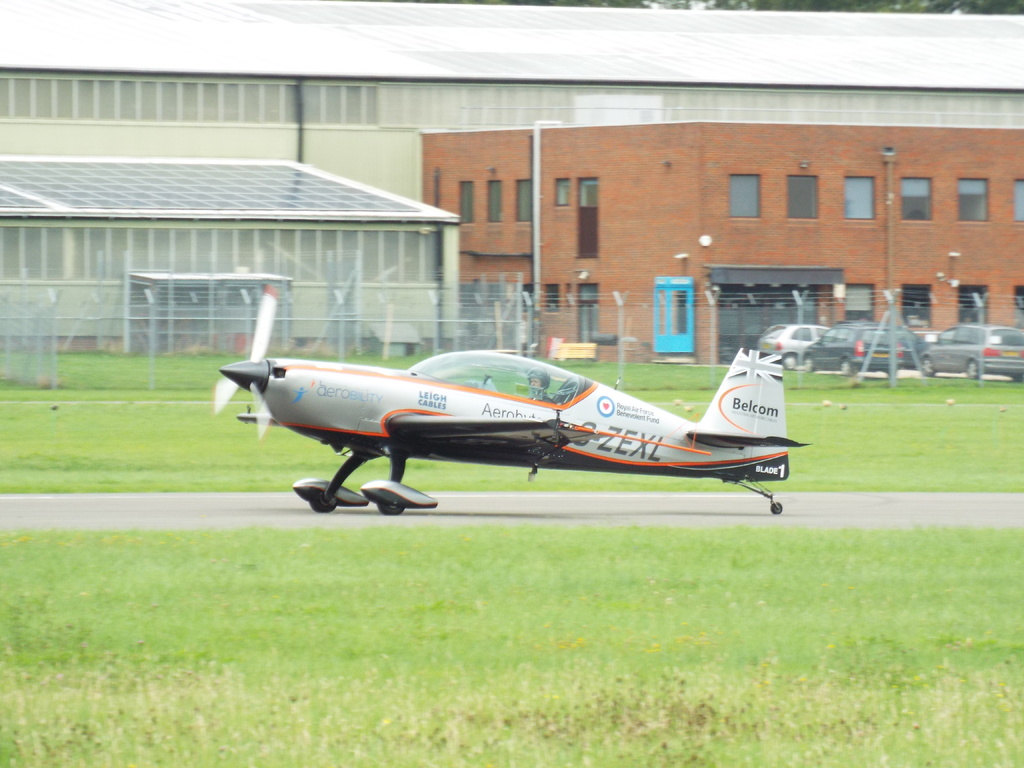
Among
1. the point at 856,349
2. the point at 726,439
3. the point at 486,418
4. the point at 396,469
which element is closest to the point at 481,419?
the point at 486,418

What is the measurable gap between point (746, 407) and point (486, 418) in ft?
11.2

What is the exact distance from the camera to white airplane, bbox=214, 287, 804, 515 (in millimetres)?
15875

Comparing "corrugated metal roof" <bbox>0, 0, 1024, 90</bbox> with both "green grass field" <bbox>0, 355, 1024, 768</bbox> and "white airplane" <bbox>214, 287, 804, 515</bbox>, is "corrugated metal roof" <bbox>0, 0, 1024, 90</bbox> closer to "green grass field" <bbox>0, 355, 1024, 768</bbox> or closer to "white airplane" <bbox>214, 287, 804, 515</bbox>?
"white airplane" <bbox>214, 287, 804, 515</bbox>

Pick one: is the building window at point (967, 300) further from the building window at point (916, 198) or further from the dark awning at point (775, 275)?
the dark awning at point (775, 275)

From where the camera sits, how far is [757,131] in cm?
4688

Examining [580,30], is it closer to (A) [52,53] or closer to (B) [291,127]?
(B) [291,127]

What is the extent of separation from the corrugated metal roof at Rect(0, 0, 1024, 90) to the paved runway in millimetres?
36813

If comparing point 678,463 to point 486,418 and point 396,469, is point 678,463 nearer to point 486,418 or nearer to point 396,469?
point 486,418

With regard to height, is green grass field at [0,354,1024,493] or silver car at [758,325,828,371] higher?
silver car at [758,325,828,371]

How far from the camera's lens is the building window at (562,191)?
4934cm

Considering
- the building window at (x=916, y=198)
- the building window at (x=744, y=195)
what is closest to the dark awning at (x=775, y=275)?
the building window at (x=744, y=195)

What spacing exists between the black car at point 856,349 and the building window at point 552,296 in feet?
43.5

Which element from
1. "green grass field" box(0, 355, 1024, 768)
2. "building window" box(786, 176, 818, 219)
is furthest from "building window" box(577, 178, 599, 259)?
"green grass field" box(0, 355, 1024, 768)

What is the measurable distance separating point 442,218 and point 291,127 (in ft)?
30.7
